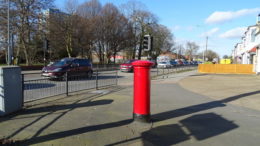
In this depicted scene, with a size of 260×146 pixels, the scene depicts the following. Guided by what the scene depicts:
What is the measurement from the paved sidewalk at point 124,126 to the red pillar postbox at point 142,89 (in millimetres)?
261

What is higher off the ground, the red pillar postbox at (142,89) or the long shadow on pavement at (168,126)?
the red pillar postbox at (142,89)

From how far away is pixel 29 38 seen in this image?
26969 mm

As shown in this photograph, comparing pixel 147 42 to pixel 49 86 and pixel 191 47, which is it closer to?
pixel 49 86

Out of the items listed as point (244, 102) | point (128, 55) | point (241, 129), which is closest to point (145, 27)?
point (128, 55)

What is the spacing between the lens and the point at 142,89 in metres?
4.58

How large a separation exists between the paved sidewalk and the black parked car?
24.3 feet

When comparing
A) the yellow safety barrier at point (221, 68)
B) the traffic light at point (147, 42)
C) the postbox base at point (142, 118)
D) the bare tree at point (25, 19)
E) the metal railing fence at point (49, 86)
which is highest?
the bare tree at point (25, 19)

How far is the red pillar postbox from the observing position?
4.55 metres

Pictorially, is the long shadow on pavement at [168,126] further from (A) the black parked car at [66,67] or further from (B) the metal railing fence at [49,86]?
(A) the black parked car at [66,67]

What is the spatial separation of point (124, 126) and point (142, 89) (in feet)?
3.19

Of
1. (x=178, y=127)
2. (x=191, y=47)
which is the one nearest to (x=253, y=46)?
(x=178, y=127)

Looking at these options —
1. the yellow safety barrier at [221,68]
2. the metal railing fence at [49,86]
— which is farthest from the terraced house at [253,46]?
the metal railing fence at [49,86]

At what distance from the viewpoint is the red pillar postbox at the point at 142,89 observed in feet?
14.9

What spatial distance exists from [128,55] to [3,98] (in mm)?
46542
